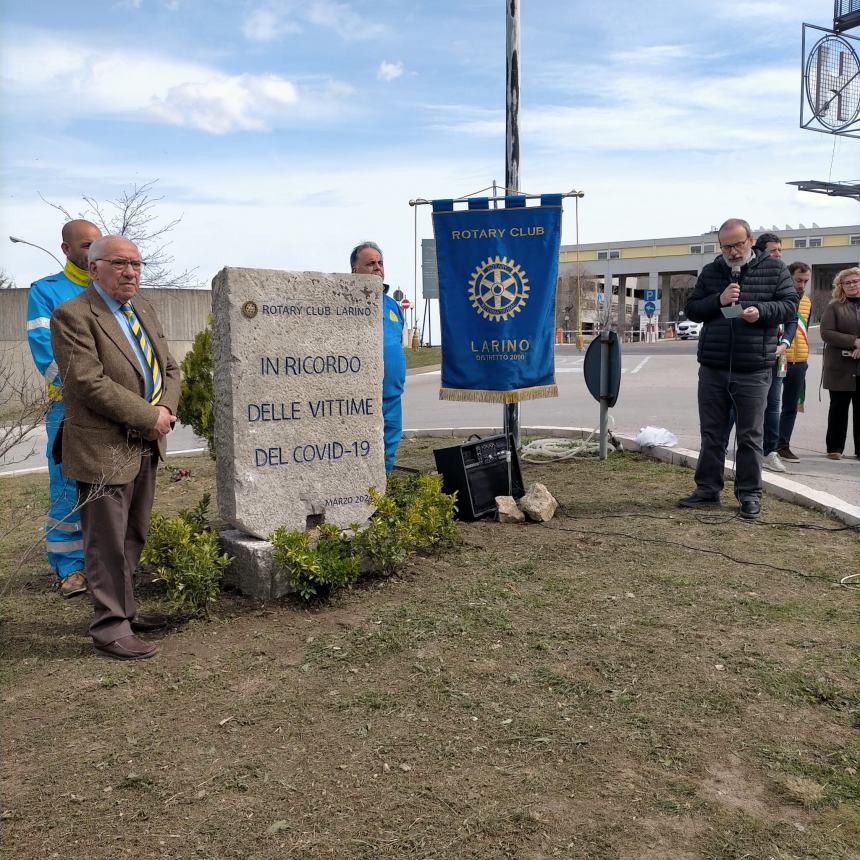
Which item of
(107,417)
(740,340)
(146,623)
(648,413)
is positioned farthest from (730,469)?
(648,413)

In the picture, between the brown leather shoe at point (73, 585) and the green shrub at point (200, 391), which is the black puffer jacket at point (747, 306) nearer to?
the green shrub at point (200, 391)

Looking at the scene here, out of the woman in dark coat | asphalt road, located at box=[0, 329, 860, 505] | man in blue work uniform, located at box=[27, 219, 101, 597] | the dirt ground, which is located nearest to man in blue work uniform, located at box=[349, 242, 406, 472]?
the dirt ground

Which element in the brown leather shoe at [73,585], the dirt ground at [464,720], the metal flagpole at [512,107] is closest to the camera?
the dirt ground at [464,720]

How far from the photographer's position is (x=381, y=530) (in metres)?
4.75

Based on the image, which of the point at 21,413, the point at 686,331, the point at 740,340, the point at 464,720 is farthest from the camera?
the point at 686,331

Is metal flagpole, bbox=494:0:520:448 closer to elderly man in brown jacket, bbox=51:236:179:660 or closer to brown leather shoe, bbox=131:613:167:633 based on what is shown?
brown leather shoe, bbox=131:613:167:633

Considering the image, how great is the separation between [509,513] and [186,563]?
2581 mm

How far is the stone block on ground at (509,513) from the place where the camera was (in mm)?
6133

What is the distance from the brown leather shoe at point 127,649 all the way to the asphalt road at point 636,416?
2.47 meters

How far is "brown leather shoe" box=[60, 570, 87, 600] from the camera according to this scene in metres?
4.77

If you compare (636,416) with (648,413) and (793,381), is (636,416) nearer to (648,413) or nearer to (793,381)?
(648,413)

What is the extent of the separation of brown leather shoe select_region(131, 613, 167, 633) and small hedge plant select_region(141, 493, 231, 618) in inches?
3.7

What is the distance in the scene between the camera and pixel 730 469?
7.45 metres

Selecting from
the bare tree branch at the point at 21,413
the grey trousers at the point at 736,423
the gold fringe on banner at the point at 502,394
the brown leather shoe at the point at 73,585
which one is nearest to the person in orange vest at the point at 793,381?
the grey trousers at the point at 736,423
